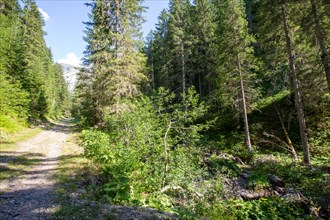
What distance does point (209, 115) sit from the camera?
1044 inches

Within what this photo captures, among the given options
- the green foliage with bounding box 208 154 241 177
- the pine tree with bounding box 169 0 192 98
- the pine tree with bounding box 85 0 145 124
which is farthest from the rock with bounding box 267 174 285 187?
the pine tree with bounding box 169 0 192 98

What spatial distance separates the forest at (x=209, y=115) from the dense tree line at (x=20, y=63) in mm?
196

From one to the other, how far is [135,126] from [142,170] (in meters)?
2.21

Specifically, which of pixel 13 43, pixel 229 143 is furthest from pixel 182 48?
pixel 13 43

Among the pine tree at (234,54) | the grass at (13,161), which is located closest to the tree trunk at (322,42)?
the pine tree at (234,54)

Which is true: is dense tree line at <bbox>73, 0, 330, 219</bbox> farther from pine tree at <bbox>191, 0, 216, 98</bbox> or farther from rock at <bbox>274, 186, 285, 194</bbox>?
rock at <bbox>274, 186, 285, 194</bbox>

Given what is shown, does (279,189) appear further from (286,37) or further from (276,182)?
(286,37)

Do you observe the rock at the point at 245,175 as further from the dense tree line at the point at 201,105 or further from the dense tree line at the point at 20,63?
the dense tree line at the point at 20,63

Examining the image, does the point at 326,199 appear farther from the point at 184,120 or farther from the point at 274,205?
the point at 184,120

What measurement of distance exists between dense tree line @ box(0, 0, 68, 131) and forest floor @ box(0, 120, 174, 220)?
26.7 feet

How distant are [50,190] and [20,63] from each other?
836 inches

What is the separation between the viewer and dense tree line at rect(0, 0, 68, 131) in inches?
692

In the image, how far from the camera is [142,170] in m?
8.52

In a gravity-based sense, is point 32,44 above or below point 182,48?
above
